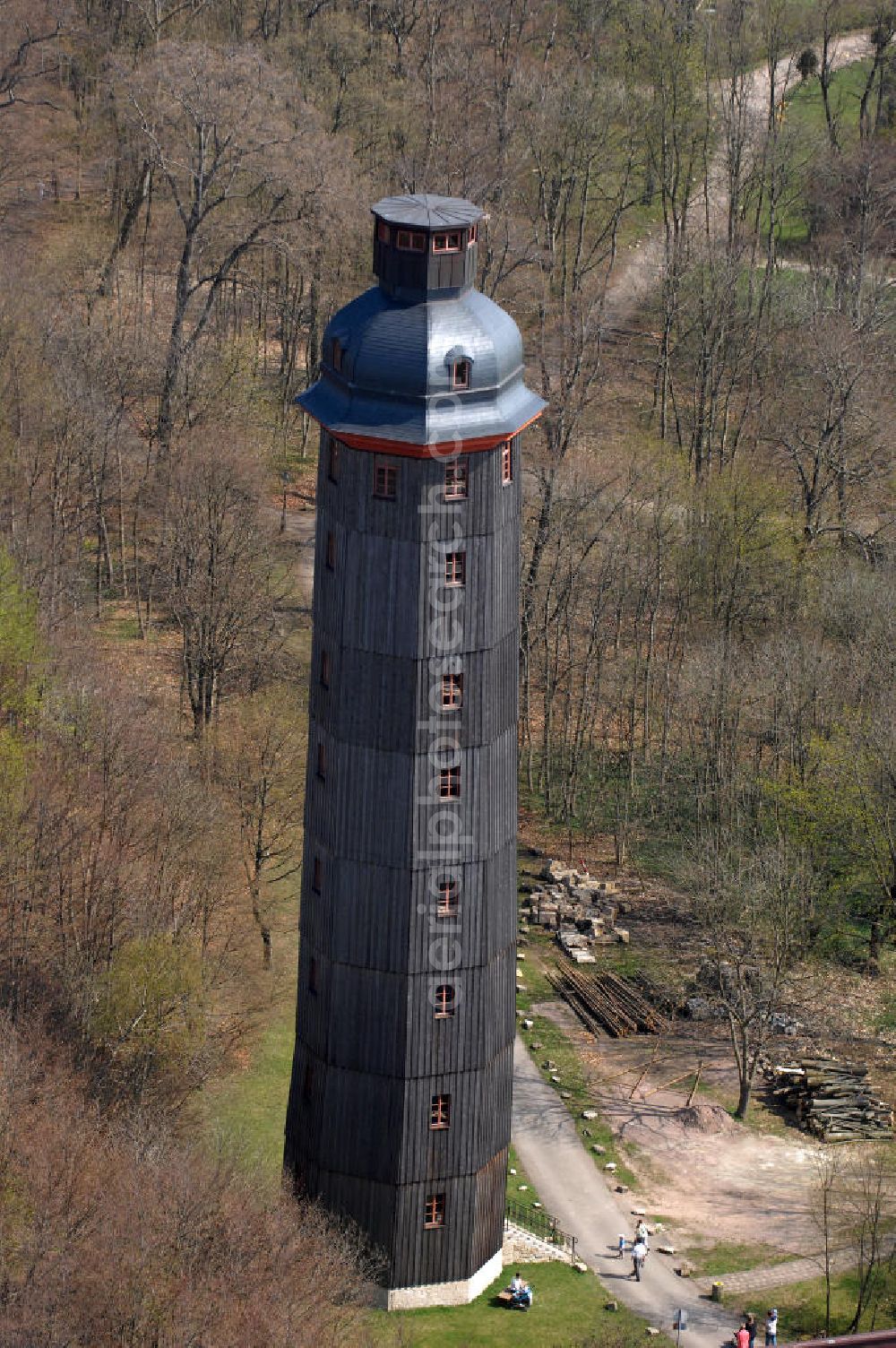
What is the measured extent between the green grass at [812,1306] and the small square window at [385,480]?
26925 mm

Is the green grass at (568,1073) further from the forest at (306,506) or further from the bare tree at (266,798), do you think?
the bare tree at (266,798)

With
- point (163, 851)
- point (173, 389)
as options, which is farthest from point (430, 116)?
point (163, 851)

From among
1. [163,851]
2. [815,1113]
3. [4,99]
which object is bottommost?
[815,1113]

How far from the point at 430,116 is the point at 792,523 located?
33680 millimetres

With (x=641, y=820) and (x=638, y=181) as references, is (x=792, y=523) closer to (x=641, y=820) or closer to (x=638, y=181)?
(x=641, y=820)

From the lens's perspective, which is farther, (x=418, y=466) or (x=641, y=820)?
(x=641, y=820)

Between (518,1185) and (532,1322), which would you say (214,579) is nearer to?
(518,1185)

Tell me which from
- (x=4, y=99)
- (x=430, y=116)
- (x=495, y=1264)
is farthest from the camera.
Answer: (x=4, y=99)

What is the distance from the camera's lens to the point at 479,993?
232 ft

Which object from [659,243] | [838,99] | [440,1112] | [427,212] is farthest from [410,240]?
[838,99]

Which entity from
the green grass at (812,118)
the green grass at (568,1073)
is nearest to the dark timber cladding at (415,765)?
the green grass at (568,1073)

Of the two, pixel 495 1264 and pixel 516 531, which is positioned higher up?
pixel 516 531

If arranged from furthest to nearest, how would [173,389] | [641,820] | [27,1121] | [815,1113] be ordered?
1. [173,389]
2. [641,820]
3. [815,1113]
4. [27,1121]

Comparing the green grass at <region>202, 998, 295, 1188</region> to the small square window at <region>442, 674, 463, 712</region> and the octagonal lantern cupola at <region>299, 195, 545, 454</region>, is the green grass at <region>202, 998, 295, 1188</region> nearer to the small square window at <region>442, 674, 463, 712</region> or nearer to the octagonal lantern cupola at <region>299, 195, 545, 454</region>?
the small square window at <region>442, 674, 463, 712</region>
